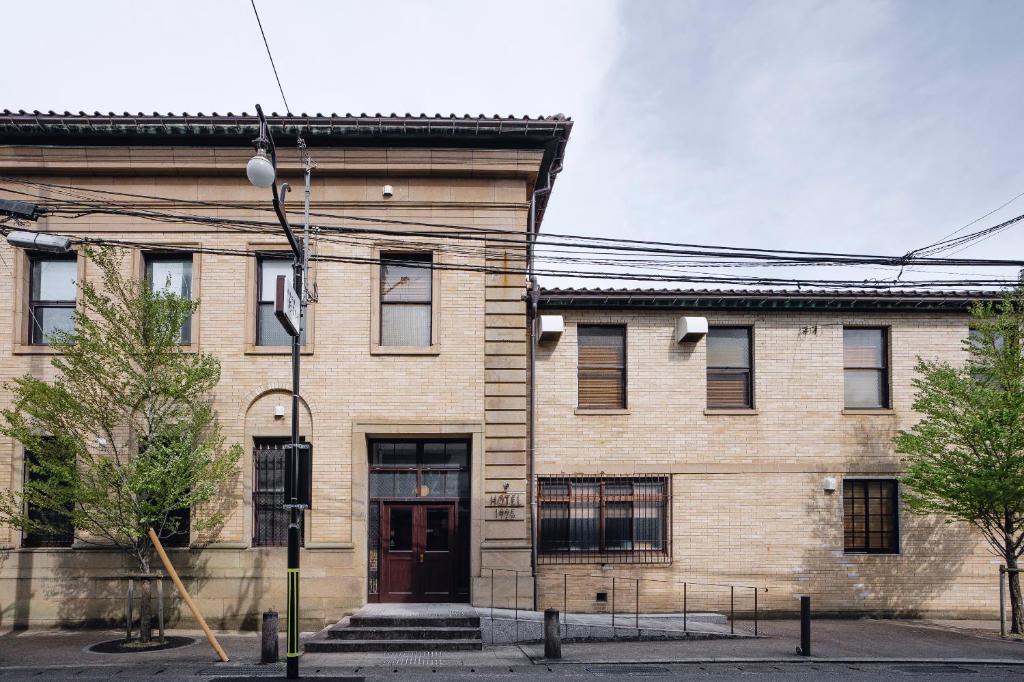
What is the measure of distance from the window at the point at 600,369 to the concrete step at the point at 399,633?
554 centimetres

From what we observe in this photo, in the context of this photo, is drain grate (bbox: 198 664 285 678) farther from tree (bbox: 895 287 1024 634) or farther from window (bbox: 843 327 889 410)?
window (bbox: 843 327 889 410)

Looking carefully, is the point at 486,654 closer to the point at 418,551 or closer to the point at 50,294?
the point at 418,551

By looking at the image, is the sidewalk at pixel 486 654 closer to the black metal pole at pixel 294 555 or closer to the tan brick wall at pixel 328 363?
the black metal pole at pixel 294 555

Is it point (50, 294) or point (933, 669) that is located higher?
point (50, 294)

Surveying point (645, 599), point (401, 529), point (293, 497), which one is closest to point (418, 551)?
point (401, 529)

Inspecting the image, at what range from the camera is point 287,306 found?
12.1m

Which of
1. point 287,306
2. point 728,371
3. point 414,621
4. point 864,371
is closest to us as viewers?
point 287,306

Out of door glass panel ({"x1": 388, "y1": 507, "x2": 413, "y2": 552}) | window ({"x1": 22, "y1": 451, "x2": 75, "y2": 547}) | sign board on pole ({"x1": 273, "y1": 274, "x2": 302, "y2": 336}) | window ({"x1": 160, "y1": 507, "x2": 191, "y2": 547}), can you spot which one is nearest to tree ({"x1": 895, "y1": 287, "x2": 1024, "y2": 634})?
door glass panel ({"x1": 388, "y1": 507, "x2": 413, "y2": 552})

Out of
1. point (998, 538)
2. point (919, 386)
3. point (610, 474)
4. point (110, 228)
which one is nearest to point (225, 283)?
point (110, 228)

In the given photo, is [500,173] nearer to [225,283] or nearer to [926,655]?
[225,283]

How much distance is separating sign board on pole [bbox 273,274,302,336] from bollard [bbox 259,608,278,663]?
178 inches

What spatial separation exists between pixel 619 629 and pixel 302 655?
5.61 m

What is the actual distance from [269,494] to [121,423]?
3106 millimetres

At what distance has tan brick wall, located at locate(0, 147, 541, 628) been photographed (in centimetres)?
1655
